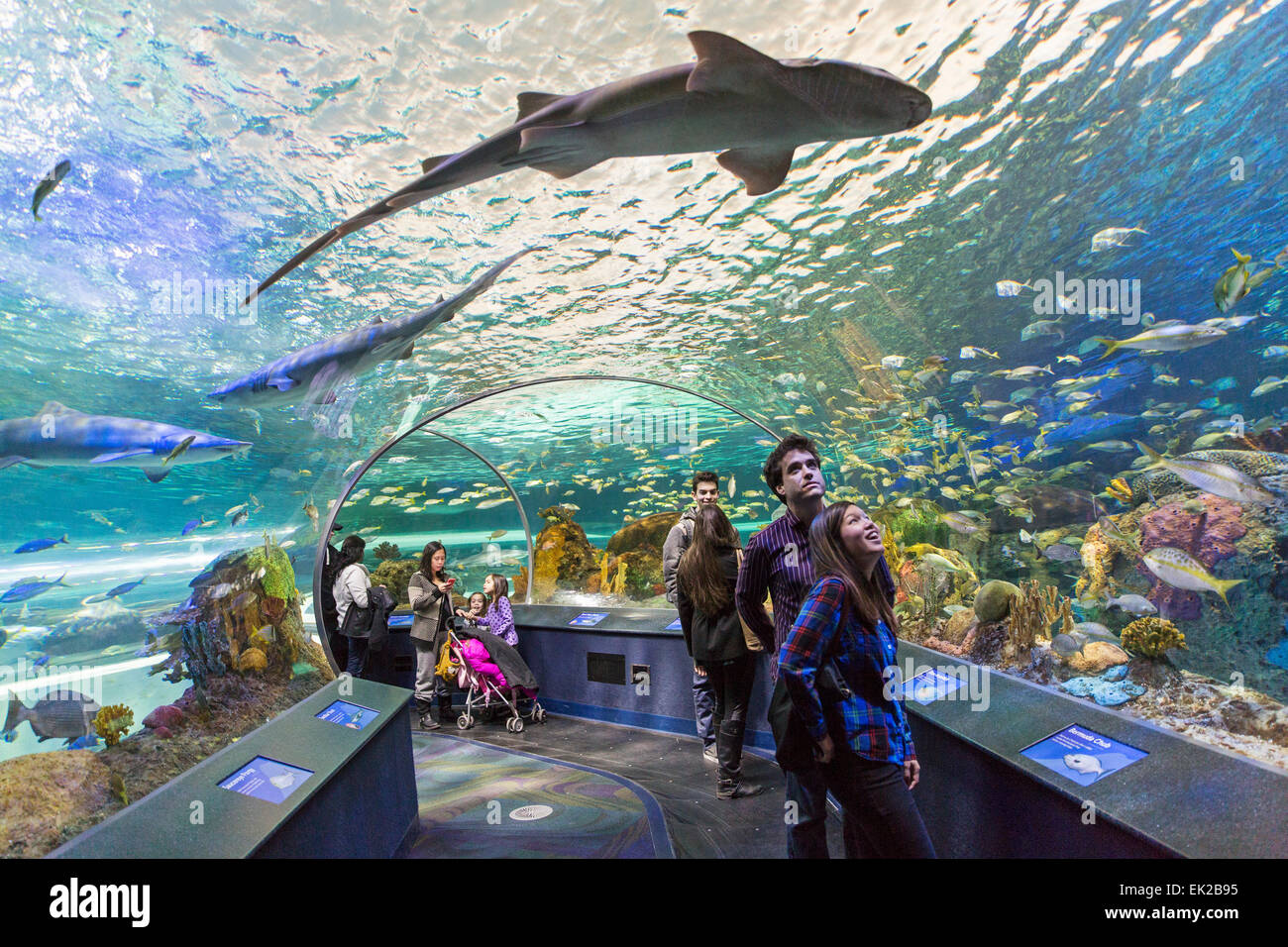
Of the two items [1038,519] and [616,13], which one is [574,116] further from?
[1038,519]

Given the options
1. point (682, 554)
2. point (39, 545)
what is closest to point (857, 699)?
point (682, 554)

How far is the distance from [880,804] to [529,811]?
296cm

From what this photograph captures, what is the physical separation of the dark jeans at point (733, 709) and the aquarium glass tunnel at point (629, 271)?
9.02 ft

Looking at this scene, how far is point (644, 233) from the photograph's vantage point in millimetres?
5105

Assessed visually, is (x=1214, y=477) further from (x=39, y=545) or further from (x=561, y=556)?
(x=39, y=545)

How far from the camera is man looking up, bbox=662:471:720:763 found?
174 inches

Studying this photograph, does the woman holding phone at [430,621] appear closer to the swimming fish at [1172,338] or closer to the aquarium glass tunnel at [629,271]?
the aquarium glass tunnel at [629,271]

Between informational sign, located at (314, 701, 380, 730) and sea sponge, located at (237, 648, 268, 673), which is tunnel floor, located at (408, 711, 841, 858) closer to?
informational sign, located at (314, 701, 380, 730)

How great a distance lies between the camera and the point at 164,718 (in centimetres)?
389

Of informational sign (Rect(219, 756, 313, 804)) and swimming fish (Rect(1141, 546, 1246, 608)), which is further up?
swimming fish (Rect(1141, 546, 1246, 608))

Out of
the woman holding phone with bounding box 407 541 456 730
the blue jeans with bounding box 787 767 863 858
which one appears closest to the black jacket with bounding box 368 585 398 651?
the woman holding phone with bounding box 407 541 456 730

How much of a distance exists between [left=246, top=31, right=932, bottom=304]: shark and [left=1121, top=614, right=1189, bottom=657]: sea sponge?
5422 millimetres

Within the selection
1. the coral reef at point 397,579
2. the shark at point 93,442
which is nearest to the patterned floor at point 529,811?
the shark at point 93,442

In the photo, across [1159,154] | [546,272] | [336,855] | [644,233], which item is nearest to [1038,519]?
[1159,154]
